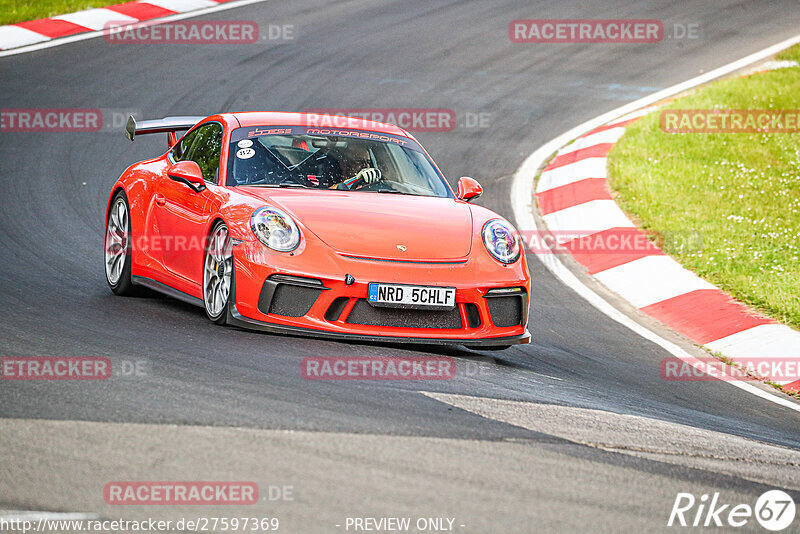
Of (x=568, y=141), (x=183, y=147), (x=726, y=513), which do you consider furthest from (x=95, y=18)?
(x=726, y=513)

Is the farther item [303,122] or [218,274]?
[303,122]

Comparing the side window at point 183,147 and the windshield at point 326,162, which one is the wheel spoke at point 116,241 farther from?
the windshield at point 326,162

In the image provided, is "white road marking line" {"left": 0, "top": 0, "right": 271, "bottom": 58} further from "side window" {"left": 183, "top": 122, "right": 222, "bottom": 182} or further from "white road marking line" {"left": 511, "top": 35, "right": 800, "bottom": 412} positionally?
"side window" {"left": 183, "top": 122, "right": 222, "bottom": 182}

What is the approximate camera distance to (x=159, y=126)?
839 centimetres

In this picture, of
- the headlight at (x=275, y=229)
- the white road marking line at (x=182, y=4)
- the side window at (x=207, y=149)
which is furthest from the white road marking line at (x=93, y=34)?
the headlight at (x=275, y=229)

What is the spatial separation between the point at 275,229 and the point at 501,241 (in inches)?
55.0

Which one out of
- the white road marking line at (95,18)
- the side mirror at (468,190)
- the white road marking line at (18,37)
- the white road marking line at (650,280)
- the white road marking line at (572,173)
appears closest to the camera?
the side mirror at (468,190)

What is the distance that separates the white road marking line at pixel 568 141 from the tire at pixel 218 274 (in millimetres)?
3310

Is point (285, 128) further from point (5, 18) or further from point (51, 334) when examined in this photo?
point (5, 18)

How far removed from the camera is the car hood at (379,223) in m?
6.50

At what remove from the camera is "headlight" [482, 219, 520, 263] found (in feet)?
22.4

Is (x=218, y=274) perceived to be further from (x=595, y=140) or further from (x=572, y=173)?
(x=595, y=140)

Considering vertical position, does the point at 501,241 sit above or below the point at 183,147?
below

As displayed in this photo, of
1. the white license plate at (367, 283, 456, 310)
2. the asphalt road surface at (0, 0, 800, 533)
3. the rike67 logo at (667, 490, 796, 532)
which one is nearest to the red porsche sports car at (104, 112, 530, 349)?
the white license plate at (367, 283, 456, 310)
